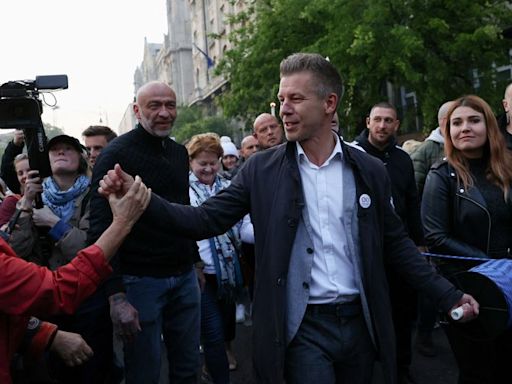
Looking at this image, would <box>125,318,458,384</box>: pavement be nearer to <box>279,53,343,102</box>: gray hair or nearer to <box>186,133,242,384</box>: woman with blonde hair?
<box>186,133,242,384</box>: woman with blonde hair

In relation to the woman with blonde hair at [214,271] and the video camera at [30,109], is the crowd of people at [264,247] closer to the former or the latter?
the woman with blonde hair at [214,271]

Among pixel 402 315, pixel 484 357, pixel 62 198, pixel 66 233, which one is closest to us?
pixel 484 357

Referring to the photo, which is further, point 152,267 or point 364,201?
point 152,267

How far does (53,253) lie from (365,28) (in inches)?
445

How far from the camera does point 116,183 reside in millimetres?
2205

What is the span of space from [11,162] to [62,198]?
8.57 ft

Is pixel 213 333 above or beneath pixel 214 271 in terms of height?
beneath

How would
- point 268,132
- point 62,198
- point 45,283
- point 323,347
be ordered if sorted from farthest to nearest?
point 268,132, point 62,198, point 323,347, point 45,283

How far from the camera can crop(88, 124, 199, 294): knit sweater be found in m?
2.98

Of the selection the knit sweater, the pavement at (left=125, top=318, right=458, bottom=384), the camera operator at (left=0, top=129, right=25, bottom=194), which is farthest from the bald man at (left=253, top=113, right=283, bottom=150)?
the camera operator at (left=0, top=129, right=25, bottom=194)

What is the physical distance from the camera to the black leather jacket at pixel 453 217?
10.3 feet

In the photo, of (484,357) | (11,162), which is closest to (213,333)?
(484,357)

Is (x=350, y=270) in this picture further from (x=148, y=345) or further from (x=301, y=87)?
(x=148, y=345)

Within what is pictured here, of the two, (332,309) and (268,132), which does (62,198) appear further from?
(268,132)
